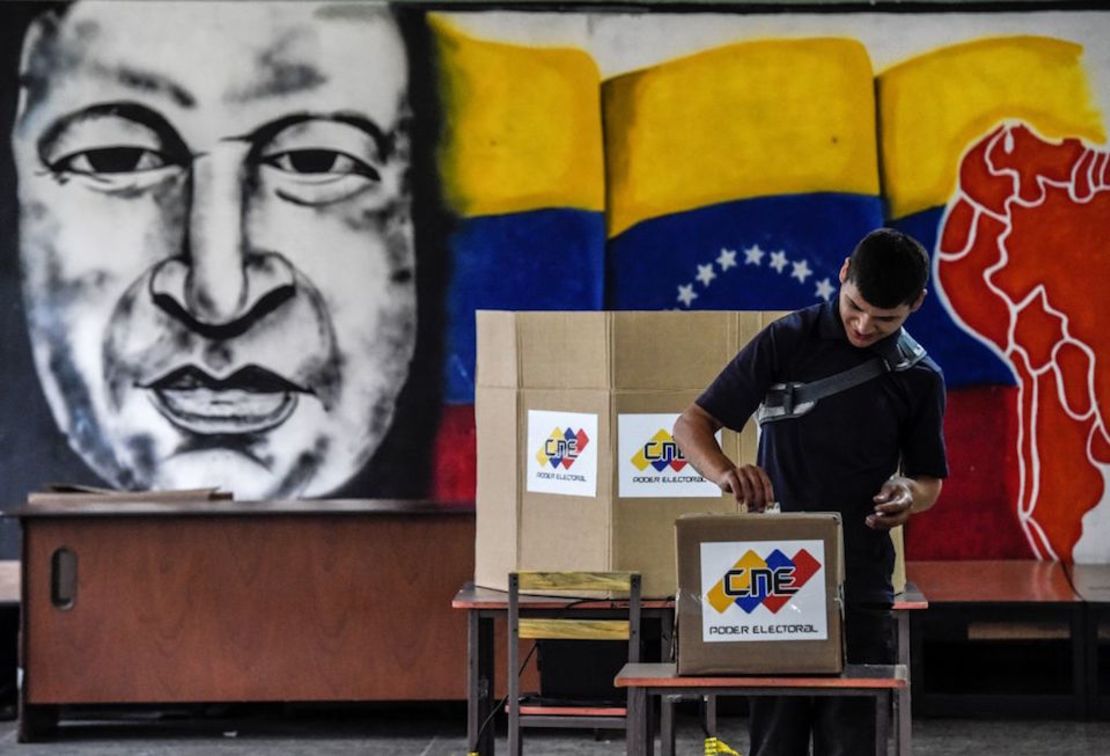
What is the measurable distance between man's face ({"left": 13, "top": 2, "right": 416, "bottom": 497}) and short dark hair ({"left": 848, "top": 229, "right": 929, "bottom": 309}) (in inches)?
157

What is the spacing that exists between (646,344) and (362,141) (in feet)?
9.67

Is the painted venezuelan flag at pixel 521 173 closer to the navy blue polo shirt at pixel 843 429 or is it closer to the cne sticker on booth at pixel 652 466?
the cne sticker on booth at pixel 652 466

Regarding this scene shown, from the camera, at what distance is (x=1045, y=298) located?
6.89 m

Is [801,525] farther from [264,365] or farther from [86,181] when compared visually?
[86,181]

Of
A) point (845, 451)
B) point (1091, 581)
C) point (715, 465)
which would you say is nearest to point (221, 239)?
point (1091, 581)

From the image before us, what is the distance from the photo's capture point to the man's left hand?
322 centimetres

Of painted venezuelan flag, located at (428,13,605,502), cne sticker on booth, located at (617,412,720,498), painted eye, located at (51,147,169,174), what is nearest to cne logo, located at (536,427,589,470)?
cne sticker on booth, located at (617,412,720,498)

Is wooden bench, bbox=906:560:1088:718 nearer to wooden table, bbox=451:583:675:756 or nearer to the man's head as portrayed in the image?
wooden table, bbox=451:583:675:756

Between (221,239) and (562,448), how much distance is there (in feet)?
9.85

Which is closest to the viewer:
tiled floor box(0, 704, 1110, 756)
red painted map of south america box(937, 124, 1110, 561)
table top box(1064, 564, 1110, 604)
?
tiled floor box(0, 704, 1110, 756)

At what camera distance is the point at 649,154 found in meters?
6.96

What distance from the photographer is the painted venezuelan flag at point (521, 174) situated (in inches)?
274

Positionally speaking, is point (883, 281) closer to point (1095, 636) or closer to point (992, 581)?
point (1095, 636)

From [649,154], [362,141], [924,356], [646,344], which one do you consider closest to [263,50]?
[362,141]
